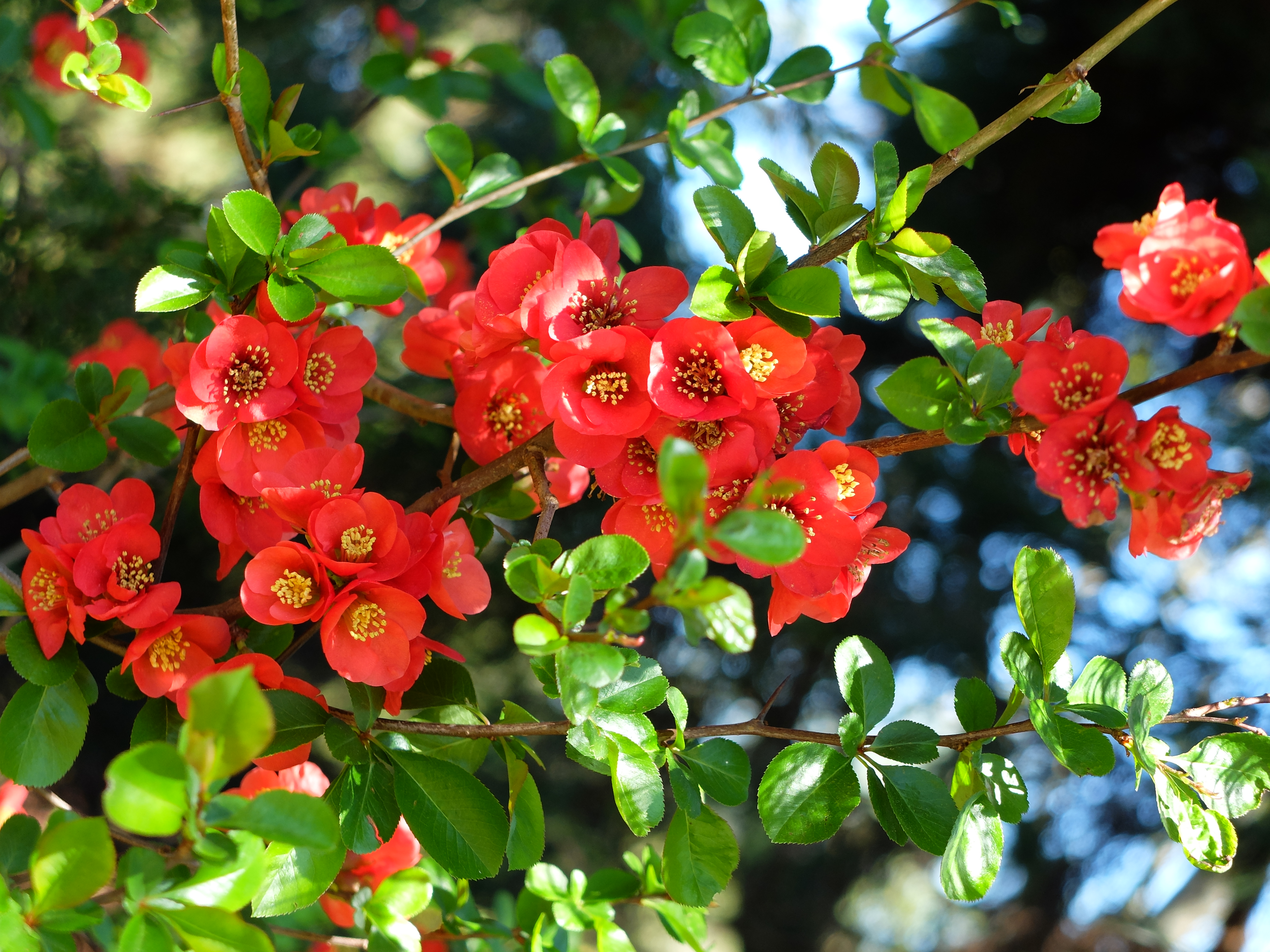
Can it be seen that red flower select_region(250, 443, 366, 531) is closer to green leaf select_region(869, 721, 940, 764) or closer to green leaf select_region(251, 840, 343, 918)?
green leaf select_region(251, 840, 343, 918)

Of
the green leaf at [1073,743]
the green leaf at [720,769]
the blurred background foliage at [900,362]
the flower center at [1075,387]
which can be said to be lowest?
the blurred background foliage at [900,362]

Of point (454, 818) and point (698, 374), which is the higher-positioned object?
point (698, 374)

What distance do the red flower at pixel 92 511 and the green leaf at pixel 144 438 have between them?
0.21 ft

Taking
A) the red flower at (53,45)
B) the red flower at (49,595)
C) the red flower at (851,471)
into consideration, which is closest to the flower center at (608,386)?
the red flower at (851,471)

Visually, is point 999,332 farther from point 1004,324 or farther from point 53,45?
point 53,45

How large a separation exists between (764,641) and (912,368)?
1.04 meters

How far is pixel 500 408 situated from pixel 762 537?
1.28 feet

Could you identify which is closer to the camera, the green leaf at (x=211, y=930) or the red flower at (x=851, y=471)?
the green leaf at (x=211, y=930)

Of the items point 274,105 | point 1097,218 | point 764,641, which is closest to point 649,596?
point 274,105

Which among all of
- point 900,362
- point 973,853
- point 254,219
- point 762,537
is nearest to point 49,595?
point 254,219

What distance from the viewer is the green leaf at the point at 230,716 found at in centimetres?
34

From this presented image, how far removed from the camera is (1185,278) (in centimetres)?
46

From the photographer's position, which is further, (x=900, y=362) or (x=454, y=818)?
(x=900, y=362)

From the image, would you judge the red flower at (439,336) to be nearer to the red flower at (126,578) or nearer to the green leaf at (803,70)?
the red flower at (126,578)
